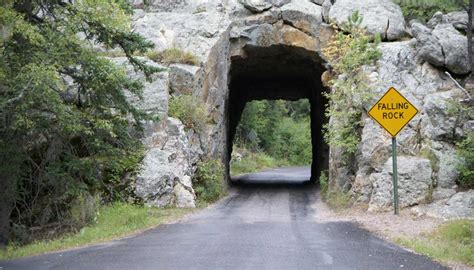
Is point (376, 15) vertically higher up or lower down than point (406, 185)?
higher up

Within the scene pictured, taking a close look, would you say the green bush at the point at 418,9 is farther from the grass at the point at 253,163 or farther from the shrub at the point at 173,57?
the grass at the point at 253,163

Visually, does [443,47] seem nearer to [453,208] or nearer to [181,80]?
[453,208]

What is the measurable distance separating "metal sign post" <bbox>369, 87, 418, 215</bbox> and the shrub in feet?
26.1

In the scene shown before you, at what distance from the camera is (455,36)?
16.8 meters

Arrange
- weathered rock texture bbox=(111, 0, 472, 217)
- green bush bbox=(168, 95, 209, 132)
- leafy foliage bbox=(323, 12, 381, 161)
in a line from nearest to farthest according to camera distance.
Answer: weathered rock texture bbox=(111, 0, 472, 217)
leafy foliage bbox=(323, 12, 381, 161)
green bush bbox=(168, 95, 209, 132)

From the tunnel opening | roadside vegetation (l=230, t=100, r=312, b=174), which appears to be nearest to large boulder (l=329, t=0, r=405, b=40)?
the tunnel opening

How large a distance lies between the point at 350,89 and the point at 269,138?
32.2 metres

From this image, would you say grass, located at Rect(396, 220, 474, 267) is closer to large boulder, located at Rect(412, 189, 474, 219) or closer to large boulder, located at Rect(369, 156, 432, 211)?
large boulder, located at Rect(412, 189, 474, 219)

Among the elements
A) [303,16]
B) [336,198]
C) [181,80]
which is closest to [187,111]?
[181,80]

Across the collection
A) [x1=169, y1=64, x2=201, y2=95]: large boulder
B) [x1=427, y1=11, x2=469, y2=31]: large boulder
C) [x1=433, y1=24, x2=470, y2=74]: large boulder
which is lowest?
[x1=169, y1=64, x2=201, y2=95]: large boulder

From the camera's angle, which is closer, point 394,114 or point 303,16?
point 394,114

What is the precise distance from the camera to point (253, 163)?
39719 mm

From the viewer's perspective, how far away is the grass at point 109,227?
32.8ft

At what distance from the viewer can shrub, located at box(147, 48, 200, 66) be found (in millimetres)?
18484
